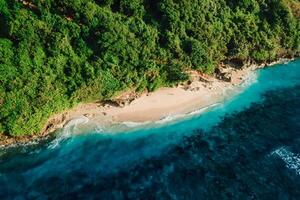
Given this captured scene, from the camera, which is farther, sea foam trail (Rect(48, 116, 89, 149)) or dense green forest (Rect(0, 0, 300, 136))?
dense green forest (Rect(0, 0, 300, 136))

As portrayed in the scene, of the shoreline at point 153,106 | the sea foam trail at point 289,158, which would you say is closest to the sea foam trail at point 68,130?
the shoreline at point 153,106

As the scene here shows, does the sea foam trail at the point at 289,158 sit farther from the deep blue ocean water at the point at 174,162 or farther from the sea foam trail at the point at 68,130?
the sea foam trail at the point at 68,130

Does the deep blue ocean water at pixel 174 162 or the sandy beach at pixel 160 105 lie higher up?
the sandy beach at pixel 160 105

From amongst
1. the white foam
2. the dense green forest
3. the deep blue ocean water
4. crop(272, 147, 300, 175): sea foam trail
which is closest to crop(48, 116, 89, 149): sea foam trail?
the deep blue ocean water

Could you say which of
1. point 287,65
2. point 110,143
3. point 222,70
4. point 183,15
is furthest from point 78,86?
point 287,65

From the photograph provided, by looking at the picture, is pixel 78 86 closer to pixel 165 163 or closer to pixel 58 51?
pixel 58 51

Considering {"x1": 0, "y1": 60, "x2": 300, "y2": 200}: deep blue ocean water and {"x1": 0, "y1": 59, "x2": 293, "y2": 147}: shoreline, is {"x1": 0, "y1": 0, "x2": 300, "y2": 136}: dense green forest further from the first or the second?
{"x1": 0, "y1": 60, "x2": 300, "y2": 200}: deep blue ocean water

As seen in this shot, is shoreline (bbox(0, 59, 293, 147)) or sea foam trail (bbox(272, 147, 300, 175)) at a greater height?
shoreline (bbox(0, 59, 293, 147))
